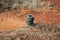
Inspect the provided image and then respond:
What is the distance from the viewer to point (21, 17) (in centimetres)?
1098

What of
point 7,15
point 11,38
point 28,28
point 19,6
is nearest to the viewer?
point 11,38

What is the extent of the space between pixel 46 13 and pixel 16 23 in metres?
2.17

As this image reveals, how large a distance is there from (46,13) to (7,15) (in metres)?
2.36

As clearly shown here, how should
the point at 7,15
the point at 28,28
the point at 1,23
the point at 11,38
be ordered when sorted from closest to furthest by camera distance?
the point at 11,38 < the point at 28,28 < the point at 1,23 < the point at 7,15

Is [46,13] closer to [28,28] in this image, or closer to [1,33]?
[28,28]

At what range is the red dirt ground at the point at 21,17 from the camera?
10.0 meters

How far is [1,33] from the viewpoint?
888cm

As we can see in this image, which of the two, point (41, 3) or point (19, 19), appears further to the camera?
point (41, 3)

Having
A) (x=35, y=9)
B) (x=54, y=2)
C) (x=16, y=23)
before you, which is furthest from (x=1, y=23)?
(x=54, y=2)

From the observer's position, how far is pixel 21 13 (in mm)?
11320

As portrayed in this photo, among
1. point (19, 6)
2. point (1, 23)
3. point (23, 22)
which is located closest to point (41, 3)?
point (19, 6)

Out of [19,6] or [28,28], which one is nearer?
[28,28]

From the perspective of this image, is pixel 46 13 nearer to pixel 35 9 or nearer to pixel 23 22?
pixel 35 9

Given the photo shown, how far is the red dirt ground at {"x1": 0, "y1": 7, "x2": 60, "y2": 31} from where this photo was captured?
1001 cm
